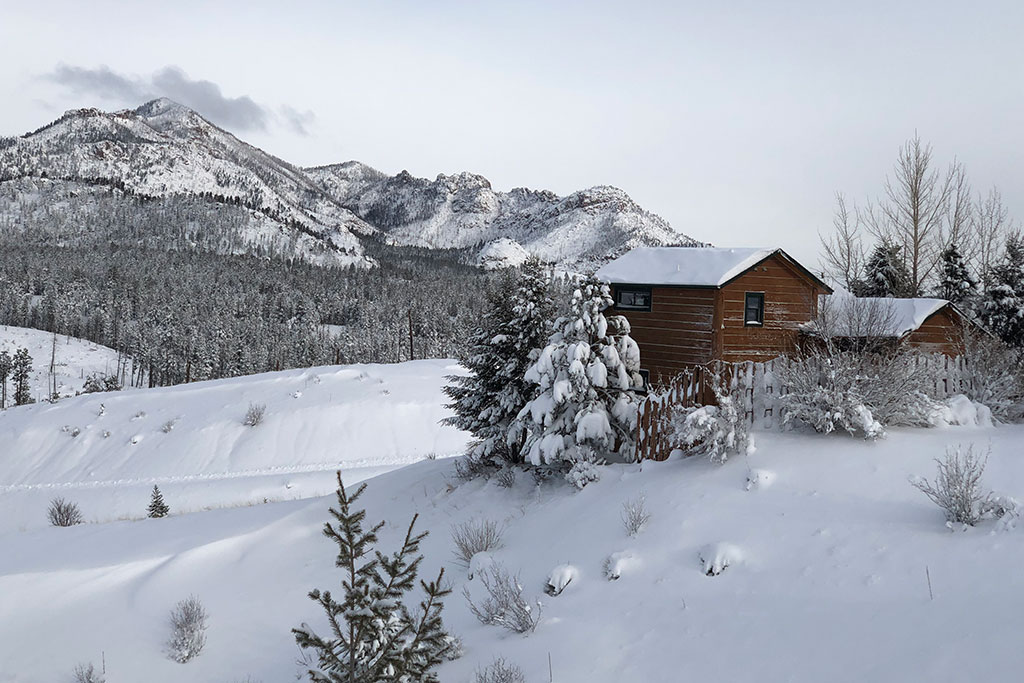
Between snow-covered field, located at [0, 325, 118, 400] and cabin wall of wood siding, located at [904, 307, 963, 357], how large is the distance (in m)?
114

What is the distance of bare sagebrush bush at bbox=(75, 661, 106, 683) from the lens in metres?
7.62

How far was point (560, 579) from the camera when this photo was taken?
299 inches

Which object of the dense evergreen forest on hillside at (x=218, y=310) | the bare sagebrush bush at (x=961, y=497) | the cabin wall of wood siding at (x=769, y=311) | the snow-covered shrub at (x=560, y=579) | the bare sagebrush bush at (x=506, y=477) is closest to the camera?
the bare sagebrush bush at (x=961, y=497)

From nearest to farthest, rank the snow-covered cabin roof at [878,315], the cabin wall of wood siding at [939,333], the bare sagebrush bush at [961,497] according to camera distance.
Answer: the bare sagebrush bush at [961,497]
the snow-covered cabin roof at [878,315]
the cabin wall of wood siding at [939,333]

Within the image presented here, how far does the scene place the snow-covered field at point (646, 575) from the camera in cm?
548

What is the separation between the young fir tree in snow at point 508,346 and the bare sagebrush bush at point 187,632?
652 cm

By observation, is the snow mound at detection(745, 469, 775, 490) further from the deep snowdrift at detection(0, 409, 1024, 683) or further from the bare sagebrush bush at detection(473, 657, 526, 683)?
the bare sagebrush bush at detection(473, 657, 526, 683)

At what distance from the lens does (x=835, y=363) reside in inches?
395

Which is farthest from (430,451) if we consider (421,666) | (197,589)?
(421,666)

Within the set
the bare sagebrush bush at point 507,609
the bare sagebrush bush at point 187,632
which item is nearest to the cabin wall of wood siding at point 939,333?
the bare sagebrush bush at point 507,609

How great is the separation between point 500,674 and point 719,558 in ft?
9.23

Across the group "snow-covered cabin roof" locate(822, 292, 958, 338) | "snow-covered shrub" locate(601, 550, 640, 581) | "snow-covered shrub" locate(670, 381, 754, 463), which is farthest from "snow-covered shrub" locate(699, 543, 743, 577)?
"snow-covered cabin roof" locate(822, 292, 958, 338)

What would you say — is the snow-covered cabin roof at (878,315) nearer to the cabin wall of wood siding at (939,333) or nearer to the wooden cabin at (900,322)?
the wooden cabin at (900,322)

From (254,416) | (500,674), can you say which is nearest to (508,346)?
(500,674)
